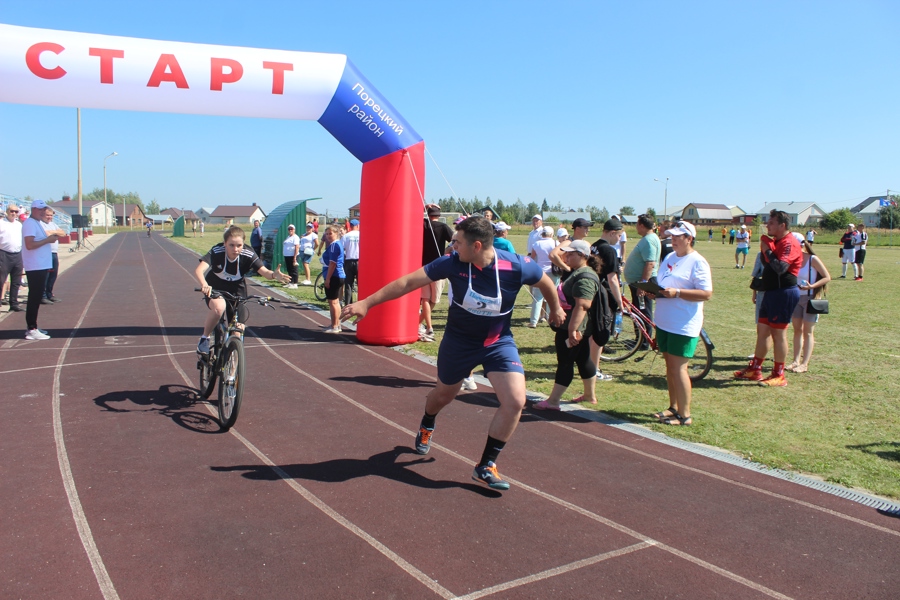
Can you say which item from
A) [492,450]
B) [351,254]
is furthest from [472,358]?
[351,254]

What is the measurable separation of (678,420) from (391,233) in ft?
16.7

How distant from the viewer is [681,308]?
20.0 ft

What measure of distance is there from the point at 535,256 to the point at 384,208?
10.2 feet

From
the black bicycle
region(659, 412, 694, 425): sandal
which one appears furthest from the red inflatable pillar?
region(659, 412, 694, 425): sandal

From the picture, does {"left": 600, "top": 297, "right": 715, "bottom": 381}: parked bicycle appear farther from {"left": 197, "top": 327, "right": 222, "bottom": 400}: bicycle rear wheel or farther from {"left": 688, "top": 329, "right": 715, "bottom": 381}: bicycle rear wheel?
{"left": 197, "top": 327, "right": 222, "bottom": 400}: bicycle rear wheel

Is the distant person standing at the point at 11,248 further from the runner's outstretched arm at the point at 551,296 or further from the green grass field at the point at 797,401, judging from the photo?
the runner's outstretched arm at the point at 551,296

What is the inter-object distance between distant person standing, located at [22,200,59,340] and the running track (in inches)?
115

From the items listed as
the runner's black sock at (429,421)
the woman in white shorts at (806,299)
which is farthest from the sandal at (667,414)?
the woman in white shorts at (806,299)

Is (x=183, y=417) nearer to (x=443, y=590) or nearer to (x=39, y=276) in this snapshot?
(x=443, y=590)

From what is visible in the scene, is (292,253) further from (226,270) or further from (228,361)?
(228,361)

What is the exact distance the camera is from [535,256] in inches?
460

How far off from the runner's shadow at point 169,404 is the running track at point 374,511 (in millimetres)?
29

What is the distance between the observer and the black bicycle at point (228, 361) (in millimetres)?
5742

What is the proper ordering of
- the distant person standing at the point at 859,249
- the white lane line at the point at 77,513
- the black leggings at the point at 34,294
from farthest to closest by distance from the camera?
the distant person standing at the point at 859,249 → the black leggings at the point at 34,294 → the white lane line at the point at 77,513
